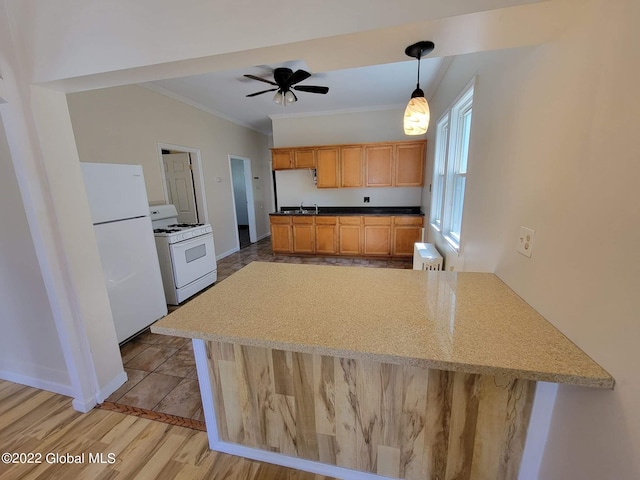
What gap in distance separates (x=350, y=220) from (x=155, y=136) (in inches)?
128

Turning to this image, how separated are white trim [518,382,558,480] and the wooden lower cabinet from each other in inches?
143

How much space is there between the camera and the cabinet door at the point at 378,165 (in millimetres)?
4609

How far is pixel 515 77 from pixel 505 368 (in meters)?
1.33

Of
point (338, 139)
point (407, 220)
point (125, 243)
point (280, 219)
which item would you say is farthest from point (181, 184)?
point (407, 220)

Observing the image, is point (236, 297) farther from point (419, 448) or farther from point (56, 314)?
point (56, 314)

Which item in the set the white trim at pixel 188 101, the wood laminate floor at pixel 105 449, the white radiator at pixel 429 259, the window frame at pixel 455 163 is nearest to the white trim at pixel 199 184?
the white trim at pixel 188 101

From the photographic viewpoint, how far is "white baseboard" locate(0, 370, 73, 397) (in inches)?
72.7

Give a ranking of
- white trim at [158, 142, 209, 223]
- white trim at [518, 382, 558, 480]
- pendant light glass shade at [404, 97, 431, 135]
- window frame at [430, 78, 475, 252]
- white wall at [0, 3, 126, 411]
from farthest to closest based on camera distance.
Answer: white trim at [158, 142, 209, 223], window frame at [430, 78, 475, 252], pendant light glass shade at [404, 97, 431, 135], white wall at [0, 3, 126, 411], white trim at [518, 382, 558, 480]

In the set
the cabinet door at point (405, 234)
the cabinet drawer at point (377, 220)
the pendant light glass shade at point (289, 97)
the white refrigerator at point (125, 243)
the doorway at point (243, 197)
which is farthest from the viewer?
the doorway at point (243, 197)

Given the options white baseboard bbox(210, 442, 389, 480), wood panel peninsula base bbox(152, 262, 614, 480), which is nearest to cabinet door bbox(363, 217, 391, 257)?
wood panel peninsula base bbox(152, 262, 614, 480)

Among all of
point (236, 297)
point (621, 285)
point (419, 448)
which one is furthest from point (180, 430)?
point (621, 285)

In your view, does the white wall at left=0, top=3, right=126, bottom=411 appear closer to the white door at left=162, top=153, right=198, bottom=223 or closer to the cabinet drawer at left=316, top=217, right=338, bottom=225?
the white door at left=162, top=153, right=198, bottom=223

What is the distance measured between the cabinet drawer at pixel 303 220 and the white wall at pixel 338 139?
2.12 feet

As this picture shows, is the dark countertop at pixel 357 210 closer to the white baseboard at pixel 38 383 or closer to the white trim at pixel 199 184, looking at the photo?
the white trim at pixel 199 184
